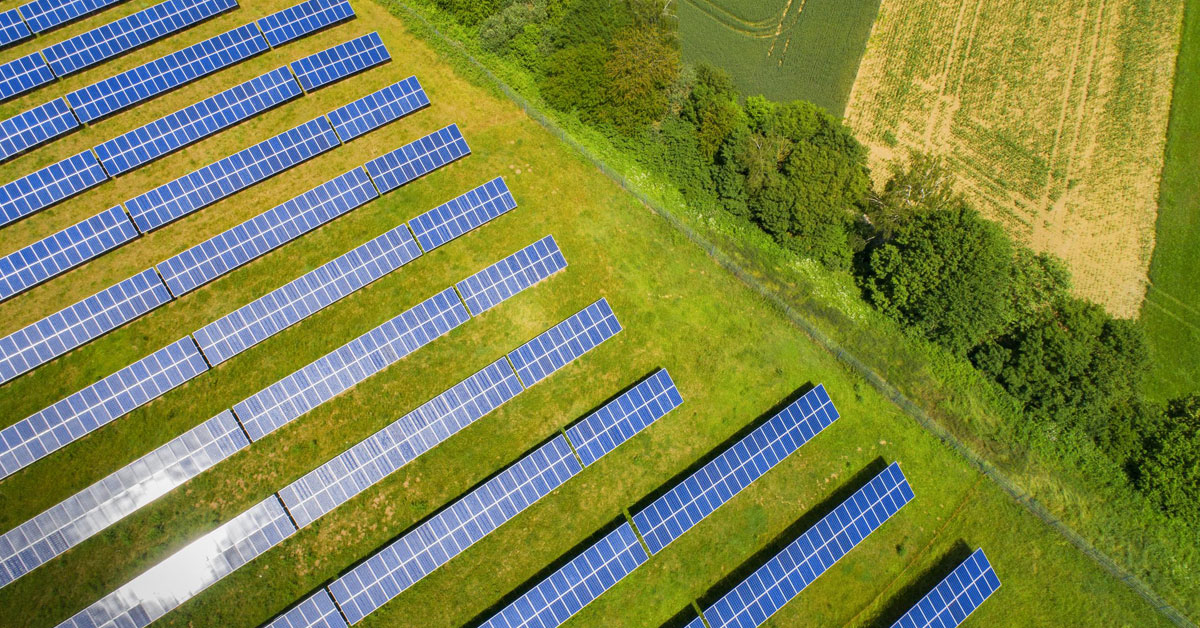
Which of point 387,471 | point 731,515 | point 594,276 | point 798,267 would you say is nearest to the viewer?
point 387,471

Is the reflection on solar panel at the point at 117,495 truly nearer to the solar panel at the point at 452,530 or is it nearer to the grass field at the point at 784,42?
the solar panel at the point at 452,530

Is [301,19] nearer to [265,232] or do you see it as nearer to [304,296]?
[265,232]

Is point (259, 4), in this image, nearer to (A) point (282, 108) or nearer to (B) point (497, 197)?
(A) point (282, 108)

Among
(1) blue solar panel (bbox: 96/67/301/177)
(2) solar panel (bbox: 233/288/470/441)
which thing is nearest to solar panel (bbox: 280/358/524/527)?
(2) solar panel (bbox: 233/288/470/441)

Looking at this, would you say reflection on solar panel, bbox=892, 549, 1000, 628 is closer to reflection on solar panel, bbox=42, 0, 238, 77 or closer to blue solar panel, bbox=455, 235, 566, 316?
blue solar panel, bbox=455, 235, 566, 316

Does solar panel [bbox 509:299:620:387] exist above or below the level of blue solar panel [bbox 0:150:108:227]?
below

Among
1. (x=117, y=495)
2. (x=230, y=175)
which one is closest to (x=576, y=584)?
(x=117, y=495)


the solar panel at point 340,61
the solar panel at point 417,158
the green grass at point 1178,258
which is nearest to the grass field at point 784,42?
the solar panel at point 417,158

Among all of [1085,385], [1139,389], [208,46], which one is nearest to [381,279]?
[208,46]
